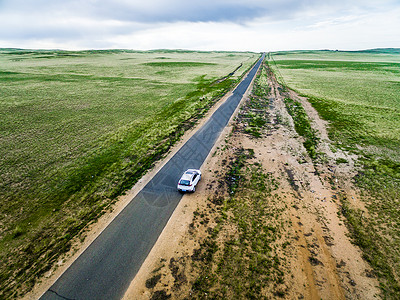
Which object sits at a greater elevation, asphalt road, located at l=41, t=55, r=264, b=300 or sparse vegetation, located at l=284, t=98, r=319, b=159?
sparse vegetation, located at l=284, t=98, r=319, b=159

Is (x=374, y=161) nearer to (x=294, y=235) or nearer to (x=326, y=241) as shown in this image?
(x=326, y=241)

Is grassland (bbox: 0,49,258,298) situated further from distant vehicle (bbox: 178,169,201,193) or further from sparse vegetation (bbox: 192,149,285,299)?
sparse vegetation (bbox: 192,149,285,299)

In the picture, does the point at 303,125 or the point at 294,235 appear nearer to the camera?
the point at 294,235

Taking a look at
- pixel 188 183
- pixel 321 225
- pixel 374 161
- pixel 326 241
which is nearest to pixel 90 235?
pixel 188 183

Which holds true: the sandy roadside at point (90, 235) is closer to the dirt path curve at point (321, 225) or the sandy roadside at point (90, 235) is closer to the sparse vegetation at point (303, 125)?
the dirt path curve at point (321, 225)

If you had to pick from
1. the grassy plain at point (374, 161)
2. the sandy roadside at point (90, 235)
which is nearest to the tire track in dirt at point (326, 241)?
the grassy plain at point (374, 161)

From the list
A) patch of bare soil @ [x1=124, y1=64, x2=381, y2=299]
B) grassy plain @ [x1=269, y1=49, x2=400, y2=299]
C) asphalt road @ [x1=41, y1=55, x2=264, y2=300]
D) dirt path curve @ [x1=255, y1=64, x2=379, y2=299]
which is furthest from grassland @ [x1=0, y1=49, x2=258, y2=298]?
grassy plain @ [x1=269, y1=49, x2=400, y2=299]
